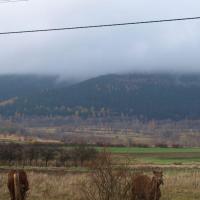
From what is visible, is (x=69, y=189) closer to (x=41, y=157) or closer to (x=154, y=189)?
(x=154, y=189)

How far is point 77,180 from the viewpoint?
99.2ft

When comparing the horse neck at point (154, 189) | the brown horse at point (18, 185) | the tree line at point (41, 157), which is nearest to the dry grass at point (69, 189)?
the brown horse at point (18, 185)

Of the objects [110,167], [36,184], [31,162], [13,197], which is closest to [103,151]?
[110,167]

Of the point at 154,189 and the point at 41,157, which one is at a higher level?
the point at 41,157

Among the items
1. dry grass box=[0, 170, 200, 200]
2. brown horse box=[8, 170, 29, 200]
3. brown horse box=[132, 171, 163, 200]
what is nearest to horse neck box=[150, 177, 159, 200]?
brown horse box=[132, 171, 163, 200]

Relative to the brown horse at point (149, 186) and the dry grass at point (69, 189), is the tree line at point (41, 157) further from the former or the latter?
the brown horse at point (149, 186)

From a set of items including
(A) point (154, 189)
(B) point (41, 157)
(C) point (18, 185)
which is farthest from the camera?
(B) point (41, 157)

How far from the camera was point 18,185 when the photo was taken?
21.6 m

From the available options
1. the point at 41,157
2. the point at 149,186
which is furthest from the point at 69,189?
the point at 41,157

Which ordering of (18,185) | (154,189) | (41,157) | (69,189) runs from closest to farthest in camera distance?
(154,189), (18,185), (69,189), (41,157)

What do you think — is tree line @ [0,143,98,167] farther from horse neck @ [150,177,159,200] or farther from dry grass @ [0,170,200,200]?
horse neck @ [150,177,159,200]

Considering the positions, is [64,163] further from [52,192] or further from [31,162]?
[52,192]

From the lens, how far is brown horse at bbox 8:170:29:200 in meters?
21.7

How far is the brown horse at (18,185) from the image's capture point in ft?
71.1
